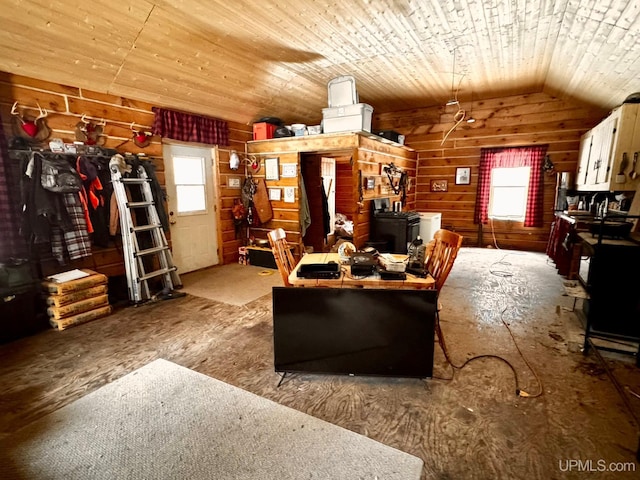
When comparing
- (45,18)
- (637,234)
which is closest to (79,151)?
(45,18)

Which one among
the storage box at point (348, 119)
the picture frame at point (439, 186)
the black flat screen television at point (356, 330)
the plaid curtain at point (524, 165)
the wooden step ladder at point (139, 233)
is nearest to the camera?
the black flat screen television at point (356, 330)

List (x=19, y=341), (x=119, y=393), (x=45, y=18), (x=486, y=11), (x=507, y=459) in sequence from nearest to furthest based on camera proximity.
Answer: (x=507, y=459)
(x=119, y=393)
(x=45, y=18)
(x=19, y=341)
(x=486, y=11)

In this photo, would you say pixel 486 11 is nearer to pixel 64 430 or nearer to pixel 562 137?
pixel 562 137

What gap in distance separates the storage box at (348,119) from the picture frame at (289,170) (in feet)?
2.59

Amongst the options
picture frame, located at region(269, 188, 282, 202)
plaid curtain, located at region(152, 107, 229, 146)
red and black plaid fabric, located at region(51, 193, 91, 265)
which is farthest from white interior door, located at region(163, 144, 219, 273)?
red and black plaid fabric, located at region(51, 193, 91, 265)

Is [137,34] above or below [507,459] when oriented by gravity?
above

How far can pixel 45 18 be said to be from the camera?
2.59 meters

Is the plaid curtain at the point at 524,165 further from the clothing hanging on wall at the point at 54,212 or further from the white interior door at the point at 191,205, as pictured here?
the clothing hanging on wall at the point at 54,212

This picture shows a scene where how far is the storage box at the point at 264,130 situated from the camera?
5.36 metres

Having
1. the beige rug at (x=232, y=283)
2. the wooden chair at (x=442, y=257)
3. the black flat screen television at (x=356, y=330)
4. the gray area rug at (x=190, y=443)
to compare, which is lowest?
the gray area rug at (x=190, y=443)

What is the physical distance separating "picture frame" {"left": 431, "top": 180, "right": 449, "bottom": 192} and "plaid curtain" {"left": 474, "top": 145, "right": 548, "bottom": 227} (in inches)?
27.1

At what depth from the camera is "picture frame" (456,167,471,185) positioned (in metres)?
6.69

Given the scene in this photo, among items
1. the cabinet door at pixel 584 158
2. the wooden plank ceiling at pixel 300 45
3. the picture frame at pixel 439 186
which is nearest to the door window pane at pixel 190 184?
the wooden plank ceiling at pixel 300 45

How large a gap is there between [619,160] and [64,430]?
18.1 ft
